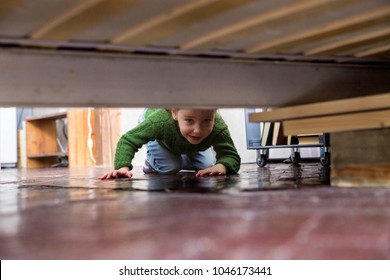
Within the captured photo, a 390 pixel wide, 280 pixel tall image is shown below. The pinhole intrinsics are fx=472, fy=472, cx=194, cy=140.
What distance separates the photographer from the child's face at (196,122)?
2.07 meters

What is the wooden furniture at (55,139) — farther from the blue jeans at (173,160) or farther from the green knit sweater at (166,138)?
the green knit sweater at (166,138)

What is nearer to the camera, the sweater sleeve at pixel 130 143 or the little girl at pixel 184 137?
the little girl at pixel 184 137

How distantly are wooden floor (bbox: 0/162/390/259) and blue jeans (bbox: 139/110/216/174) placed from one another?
161cm

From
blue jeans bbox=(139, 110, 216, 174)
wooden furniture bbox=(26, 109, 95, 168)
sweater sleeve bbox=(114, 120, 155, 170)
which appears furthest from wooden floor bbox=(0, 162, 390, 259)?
wooden furniture bbox=(26, 109, 95, 168)

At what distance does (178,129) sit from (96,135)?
3.29 meters

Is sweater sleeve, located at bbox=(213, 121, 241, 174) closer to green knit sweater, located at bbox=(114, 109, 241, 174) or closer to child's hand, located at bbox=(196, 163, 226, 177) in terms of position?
green knit sweater, located at bbox=(114, 109, 241, 174)

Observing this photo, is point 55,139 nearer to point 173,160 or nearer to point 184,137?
point 173,160

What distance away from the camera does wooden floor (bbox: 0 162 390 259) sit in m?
0.56

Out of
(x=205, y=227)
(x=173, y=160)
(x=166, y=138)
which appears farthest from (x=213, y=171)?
(x=205, y=227)

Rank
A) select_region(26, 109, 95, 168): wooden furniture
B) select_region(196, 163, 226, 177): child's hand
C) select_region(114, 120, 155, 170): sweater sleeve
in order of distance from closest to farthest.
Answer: select_region(196, 163, 226, 177): child's hand, select_region(114, 120, 155, 170): sweater sleeve, select_region(26, 109, 95, 168): wooden furniture

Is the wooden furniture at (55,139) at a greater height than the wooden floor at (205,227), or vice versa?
the wooden furniture at (55,139)

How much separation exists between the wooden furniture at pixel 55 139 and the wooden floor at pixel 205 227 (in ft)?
14.8

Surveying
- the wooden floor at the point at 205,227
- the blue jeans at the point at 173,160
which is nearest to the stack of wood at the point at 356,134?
the wooden floor at the point at 205,227

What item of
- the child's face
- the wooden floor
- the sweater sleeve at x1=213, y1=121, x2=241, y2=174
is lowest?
the wooden floor
